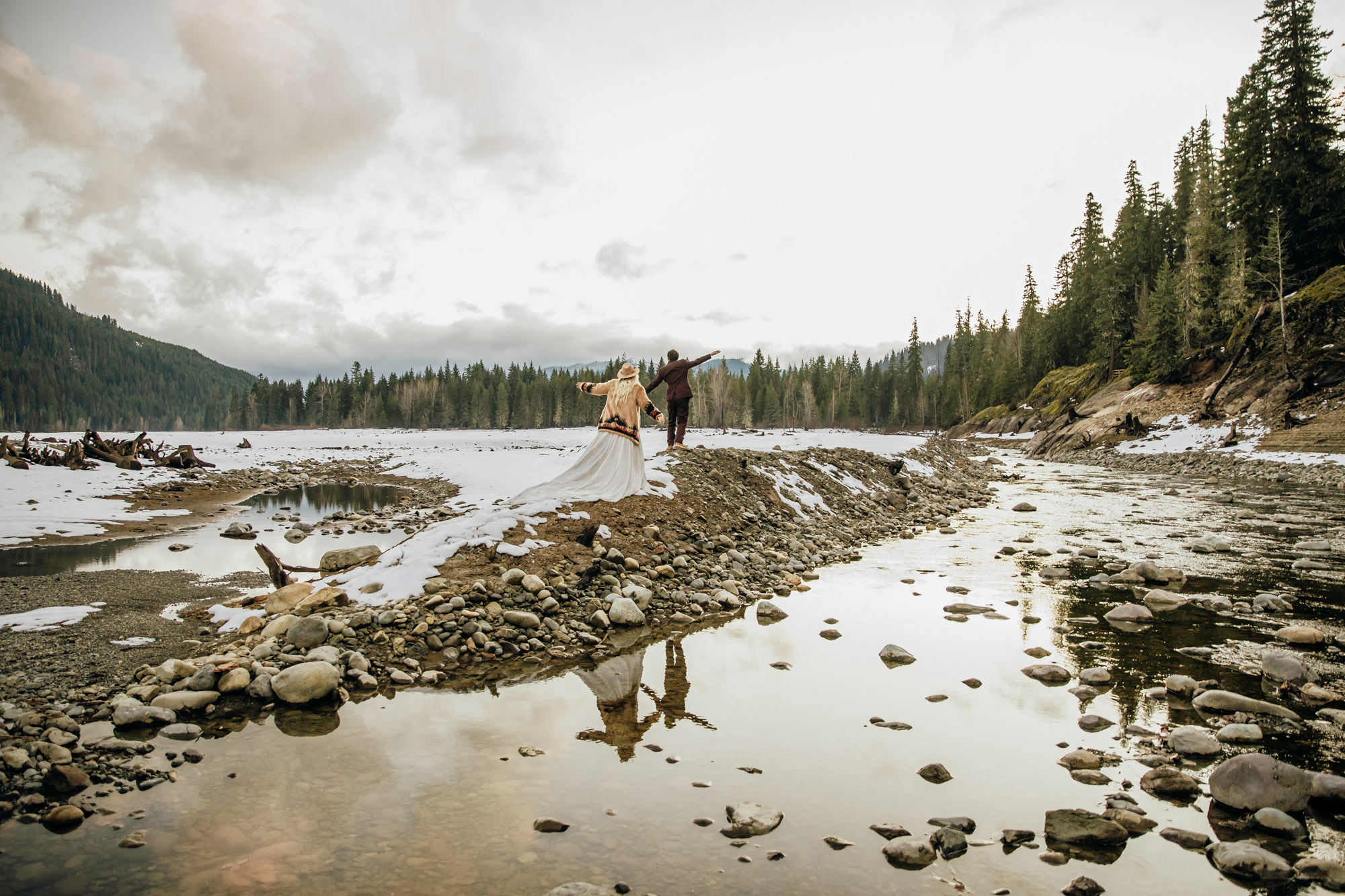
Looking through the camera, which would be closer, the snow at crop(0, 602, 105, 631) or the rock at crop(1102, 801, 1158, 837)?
the rock at crop(1102, 801, 1158, 837)

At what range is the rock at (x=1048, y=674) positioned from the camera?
6051 mm

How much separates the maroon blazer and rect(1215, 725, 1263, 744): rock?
472 inches

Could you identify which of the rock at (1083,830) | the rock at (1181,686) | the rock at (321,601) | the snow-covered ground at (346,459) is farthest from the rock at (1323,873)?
the rock at (321,601)

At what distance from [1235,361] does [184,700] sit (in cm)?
4846

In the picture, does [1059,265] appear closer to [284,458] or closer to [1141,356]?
[1141,356]

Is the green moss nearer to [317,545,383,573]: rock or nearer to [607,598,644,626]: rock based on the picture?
[607,598,644,626]: rock

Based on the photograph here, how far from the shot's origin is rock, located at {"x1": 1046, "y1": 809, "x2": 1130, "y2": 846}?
3.51 meters

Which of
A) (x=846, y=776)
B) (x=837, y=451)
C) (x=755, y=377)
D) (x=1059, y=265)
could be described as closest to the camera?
(x=846, y=776)

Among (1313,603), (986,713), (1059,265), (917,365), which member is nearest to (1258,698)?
(986,713)

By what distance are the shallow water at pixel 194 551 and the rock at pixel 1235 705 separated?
46.3 ft

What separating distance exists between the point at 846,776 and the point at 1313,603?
332 inches

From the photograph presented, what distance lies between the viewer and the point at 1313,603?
8.15 metres

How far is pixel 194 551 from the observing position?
45.3ft

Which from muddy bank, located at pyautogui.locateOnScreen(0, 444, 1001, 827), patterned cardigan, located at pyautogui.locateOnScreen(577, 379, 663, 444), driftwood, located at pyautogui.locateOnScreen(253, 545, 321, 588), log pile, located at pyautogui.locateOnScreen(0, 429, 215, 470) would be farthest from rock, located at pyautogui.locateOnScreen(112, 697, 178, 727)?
log pile, located at pyautogui.locateOnScreen(0, 429, 215, 470)
